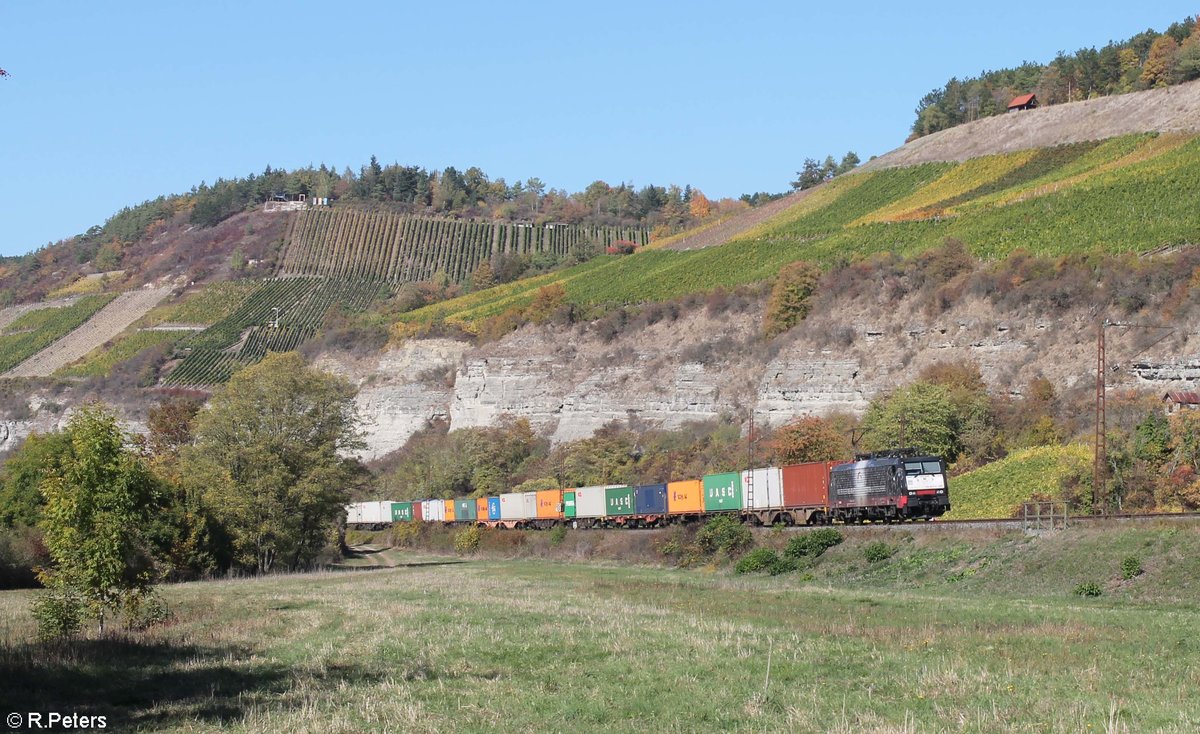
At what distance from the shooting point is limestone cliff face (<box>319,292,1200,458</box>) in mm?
76562

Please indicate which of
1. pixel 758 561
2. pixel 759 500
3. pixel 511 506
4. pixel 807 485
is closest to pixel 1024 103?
pixel 511 506

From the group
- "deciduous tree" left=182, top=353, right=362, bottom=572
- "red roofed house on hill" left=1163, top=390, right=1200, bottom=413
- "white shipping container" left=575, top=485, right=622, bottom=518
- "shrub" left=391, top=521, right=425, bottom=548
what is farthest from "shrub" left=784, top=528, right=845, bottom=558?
"shrub" left=391, top=521, right=425, bottom=548

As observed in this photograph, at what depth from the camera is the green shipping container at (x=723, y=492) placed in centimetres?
6034

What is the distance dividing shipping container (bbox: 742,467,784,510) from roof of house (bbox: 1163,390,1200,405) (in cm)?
2136

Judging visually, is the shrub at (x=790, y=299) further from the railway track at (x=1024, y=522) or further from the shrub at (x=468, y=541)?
the railway track at (x=1024, y=522)

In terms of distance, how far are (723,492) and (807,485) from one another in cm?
680

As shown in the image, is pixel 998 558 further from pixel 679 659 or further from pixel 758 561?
pixel 679 659

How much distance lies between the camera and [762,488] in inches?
2312

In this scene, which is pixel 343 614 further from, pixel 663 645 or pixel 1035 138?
pixel 1035 138

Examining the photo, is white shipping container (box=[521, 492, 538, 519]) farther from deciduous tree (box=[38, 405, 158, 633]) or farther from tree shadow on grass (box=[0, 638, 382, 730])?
tree shadow on grass (box=[0, 638, 382, 730])

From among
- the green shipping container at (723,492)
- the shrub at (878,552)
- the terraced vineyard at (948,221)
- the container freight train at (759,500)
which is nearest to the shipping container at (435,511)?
the container freight train at (759,500)

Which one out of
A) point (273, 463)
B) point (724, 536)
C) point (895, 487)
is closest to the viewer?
point (895, 487)

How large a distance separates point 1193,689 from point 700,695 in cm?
736

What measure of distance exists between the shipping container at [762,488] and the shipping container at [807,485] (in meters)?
0.49
